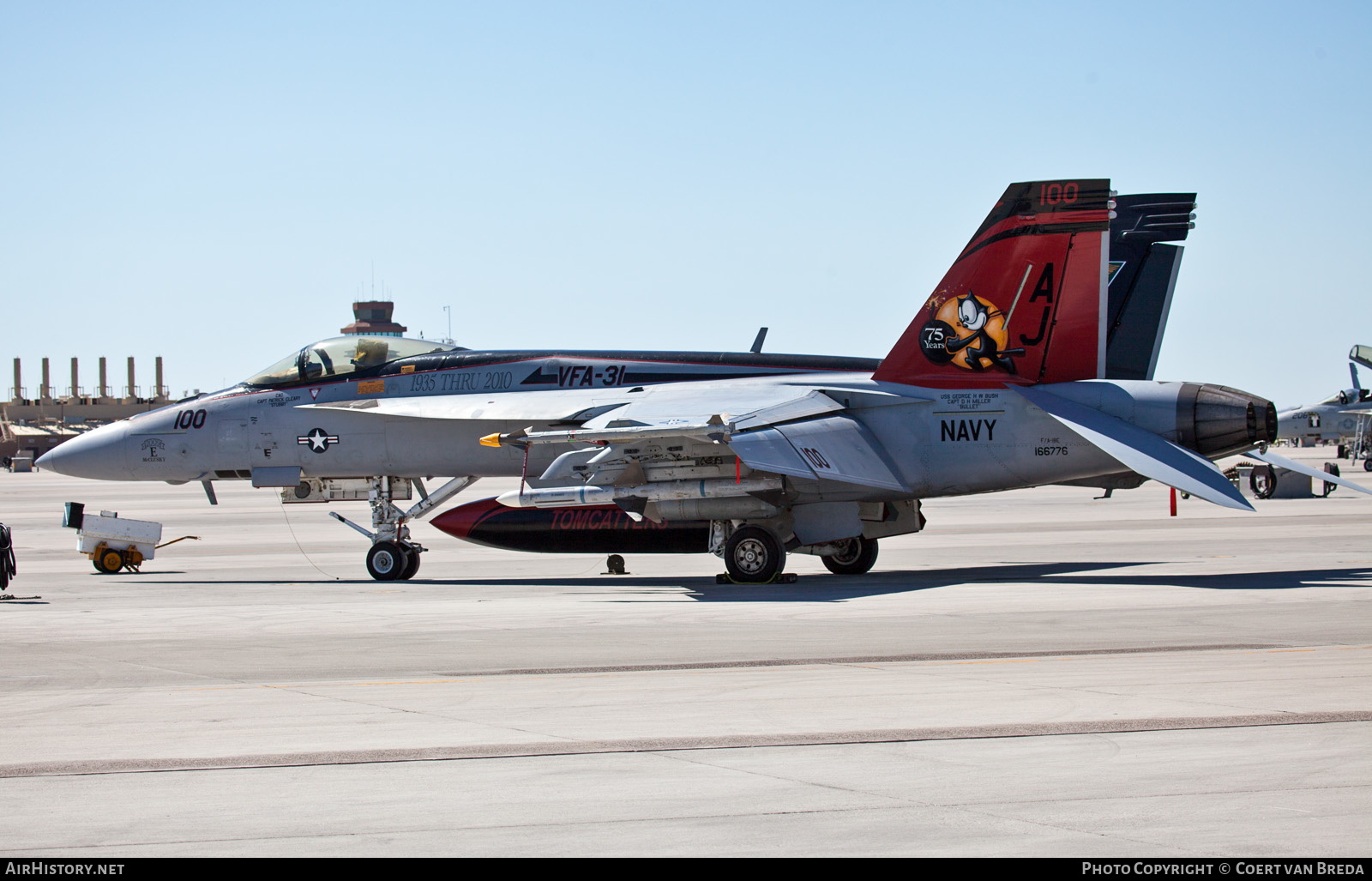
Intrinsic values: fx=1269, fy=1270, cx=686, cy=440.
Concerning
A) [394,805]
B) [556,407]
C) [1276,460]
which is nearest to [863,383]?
[556,407]

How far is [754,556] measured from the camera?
1659 cm

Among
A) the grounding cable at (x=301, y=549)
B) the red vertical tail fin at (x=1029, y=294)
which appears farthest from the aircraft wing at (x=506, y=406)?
the red vertical tail fin at (x=1029, y=294)

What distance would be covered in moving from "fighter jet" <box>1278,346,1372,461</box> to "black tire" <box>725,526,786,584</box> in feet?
155

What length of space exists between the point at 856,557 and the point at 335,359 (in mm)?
8632

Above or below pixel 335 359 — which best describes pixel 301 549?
below

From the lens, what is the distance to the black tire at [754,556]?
54.2 feet

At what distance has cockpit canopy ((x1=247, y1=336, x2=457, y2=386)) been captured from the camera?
19.9 m

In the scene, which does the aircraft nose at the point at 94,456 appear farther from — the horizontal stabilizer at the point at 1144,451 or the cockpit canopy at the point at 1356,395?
the cockpit canopy at the point at 1356,395

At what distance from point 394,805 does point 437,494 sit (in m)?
13.9

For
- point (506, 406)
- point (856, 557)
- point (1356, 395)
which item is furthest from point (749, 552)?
point (1356, 395)

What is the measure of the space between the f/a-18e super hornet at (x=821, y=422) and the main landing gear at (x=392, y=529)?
39 mm

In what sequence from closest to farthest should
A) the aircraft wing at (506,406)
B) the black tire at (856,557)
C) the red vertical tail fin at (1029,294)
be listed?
the red vertical tail fin at (1029,294)
the aircraft wing at (506,406)
the black tire at (856,557)

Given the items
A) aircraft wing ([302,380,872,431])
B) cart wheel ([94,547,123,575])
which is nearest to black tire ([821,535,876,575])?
aircraft wing ([302,380,872,431])

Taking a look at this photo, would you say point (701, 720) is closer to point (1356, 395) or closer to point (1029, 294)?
point (1029, 294)
